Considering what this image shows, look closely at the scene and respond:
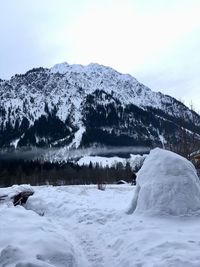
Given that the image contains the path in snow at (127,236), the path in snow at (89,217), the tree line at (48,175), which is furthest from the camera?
the tree line at (48,175)

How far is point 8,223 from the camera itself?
14578 millimetres

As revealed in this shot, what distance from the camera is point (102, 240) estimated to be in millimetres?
14367

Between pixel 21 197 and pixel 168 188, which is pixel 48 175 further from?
pixel 168 188

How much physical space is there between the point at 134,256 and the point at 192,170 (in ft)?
23.1

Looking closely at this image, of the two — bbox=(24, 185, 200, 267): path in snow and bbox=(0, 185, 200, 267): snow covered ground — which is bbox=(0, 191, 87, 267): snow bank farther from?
bbox=(24, 185, 200, 267): path in snow

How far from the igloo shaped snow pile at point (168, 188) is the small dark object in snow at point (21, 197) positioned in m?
9.89

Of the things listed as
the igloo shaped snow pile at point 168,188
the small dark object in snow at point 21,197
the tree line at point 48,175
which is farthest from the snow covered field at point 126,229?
the tree line at point 48,175

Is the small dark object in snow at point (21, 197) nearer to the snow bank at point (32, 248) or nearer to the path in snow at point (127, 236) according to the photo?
the path in snow at point (127, 236)

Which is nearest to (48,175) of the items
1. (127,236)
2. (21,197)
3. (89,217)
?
(21,197)

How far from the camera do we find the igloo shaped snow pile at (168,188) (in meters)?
15.6

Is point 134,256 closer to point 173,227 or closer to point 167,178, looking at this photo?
point 173,227

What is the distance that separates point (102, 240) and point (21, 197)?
1296 cm

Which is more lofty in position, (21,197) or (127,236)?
(21,197)

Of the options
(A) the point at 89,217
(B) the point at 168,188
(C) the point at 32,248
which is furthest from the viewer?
(A) the point at 89,217
